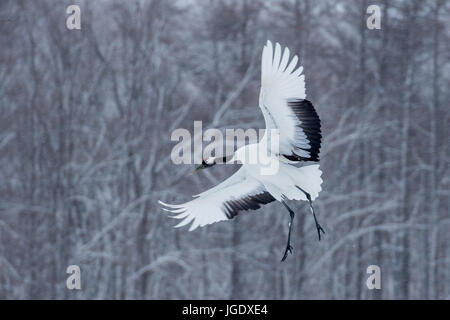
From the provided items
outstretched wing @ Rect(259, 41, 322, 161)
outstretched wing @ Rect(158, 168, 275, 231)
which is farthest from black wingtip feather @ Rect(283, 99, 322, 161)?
outstretched wing @ Rect(158, 168, 275, 231)

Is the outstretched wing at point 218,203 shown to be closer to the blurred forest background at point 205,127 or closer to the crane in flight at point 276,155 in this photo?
the crane in flight at point 276,155

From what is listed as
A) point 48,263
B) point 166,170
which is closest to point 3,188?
point 48,263

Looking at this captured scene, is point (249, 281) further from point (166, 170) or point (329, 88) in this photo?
point (329, 88)

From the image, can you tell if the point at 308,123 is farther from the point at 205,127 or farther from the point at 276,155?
the point at 205,127

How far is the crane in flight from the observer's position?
5.55m

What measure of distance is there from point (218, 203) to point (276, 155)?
0.56 meters

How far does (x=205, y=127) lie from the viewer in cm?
848

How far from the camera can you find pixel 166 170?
8.56m

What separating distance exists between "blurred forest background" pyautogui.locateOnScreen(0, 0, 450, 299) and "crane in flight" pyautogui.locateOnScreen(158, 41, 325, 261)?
83.2 inches

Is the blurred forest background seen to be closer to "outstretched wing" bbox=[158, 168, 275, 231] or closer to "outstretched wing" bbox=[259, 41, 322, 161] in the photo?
"outstretched wing" bbox=[158, 168, 275, 231]

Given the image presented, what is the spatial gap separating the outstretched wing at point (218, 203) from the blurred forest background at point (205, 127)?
221 cm

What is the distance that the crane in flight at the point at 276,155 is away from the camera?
218 inches

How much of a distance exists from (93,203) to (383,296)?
10.00ft

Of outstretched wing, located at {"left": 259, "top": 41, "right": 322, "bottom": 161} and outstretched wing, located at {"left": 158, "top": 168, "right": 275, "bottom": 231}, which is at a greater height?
outstretched wing, located at {"left": 259, "top": 41, "right": 322, "bottom": 161}
